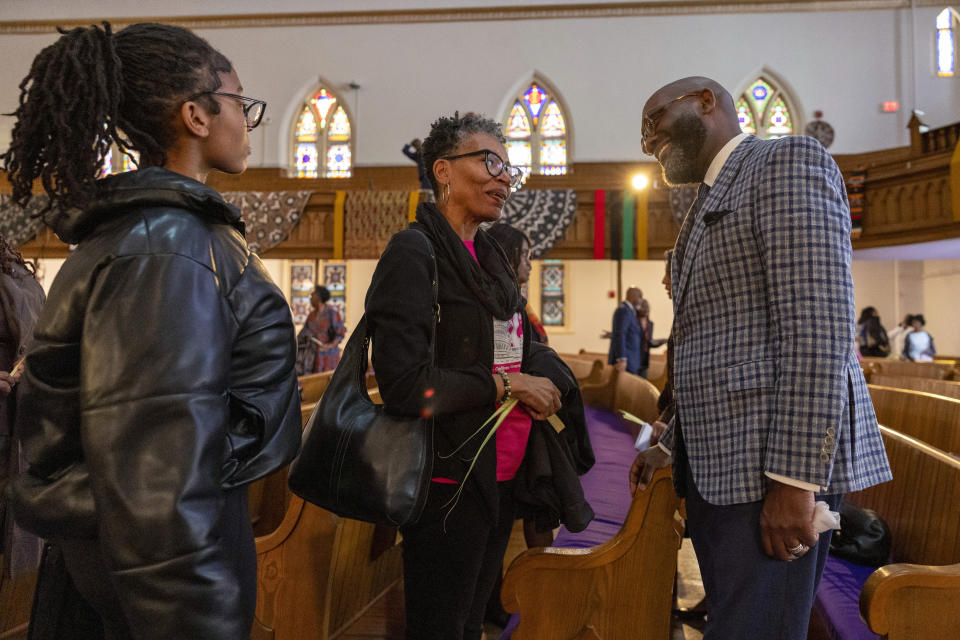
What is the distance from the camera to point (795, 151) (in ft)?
3.68

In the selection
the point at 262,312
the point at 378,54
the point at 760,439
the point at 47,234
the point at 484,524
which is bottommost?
the point at 484,524

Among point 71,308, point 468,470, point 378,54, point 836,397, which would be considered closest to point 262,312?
point 71,308

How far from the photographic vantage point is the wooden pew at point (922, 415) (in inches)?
120

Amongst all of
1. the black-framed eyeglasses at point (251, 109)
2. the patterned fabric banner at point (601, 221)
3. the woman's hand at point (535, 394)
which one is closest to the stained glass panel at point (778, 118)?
the patterned fabric banner at point (601, 221)

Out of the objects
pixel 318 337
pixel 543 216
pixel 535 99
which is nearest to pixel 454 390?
pixel 318 337

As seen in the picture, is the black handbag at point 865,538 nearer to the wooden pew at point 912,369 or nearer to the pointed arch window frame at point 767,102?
the wooden pew at point 912,369

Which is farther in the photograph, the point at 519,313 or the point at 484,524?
the point at 519,313

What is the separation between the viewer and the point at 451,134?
1610 millimetres

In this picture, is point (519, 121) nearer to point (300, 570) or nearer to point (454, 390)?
point (300, 570)

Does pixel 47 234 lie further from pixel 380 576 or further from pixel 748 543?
pixel 748 543

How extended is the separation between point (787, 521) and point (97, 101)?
1.22m

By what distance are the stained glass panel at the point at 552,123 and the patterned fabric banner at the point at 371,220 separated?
4.31 m

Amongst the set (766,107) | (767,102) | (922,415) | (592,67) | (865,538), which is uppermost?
(592,67)

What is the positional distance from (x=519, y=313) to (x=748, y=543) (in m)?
0.75
